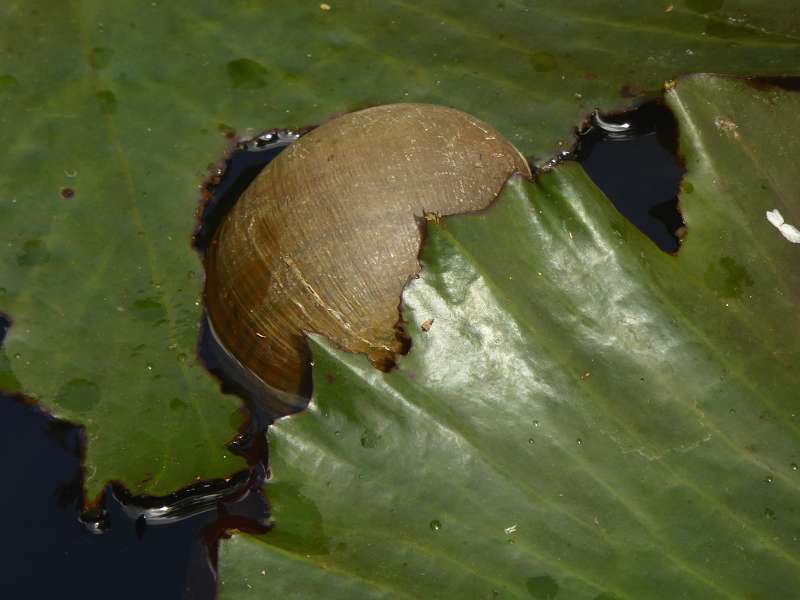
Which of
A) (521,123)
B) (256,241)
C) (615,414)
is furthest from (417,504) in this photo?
(521,123)

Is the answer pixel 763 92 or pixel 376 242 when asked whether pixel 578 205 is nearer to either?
pixel 376 242

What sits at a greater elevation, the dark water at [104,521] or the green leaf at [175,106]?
the green leaf at [175,106]

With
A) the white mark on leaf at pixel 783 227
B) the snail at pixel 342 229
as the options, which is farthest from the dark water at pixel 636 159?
the white mark on leaf at pixel 783 227

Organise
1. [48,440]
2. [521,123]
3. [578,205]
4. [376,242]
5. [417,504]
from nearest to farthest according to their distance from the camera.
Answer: [417,504]
[578,205]
[376,242]
[48,440]
[521,123]

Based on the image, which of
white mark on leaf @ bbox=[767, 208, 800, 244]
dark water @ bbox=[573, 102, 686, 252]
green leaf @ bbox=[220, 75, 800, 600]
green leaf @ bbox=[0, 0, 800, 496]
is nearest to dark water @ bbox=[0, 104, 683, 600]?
green leaf @ bbox=[0, 0, 800, 496]

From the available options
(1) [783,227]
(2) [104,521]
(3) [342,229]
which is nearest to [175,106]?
(3) [342,229]

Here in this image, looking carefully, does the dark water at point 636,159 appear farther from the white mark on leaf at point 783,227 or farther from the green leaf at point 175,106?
the white mark on leaf at point 783,227
